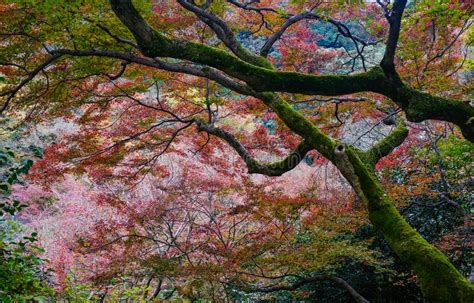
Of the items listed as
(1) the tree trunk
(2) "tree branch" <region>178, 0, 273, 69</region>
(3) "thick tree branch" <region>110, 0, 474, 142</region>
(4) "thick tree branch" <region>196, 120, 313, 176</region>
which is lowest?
(1) the tree trunk

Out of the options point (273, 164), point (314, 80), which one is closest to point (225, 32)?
point (314, 80)

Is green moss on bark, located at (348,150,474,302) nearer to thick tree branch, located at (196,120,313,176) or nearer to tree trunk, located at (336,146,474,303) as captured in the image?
tree trunk, located at (336,146,474,303)

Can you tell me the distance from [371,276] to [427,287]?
11.3 feet

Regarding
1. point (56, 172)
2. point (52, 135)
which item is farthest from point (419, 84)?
point (52, 135)

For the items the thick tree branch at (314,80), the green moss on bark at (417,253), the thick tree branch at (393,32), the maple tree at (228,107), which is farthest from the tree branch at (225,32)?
the green moss on bark at (417,253)

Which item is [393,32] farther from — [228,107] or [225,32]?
[228,107]

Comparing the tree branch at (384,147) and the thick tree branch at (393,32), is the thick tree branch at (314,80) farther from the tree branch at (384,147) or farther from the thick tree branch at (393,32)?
the tree branch at (384,147)

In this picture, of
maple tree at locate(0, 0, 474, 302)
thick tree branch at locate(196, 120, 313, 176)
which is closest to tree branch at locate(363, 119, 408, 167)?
maple tree at locate(0, 0, 474, 302)

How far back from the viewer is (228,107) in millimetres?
5816

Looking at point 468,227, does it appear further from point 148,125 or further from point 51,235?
point 51,235

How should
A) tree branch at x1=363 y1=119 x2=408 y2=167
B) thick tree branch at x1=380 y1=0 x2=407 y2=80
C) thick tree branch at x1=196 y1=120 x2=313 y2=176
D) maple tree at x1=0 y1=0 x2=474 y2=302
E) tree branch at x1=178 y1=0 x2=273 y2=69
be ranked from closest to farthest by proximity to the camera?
thick tree branch at x1=380 y1=0 x2=407 y2=80 < maple tree at x1=0 y1=0 x2=474 y2=302 < tree branch at x1=178 y1=0 x2=273 y2=69 < tree branch at x1=363 y1=119 x2=408 y2=167 < thick tree branch at x1=196 y1=120 x2=313 y2=176

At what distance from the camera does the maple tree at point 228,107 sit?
121 inches

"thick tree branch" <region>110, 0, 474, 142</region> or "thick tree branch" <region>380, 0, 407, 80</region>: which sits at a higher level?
"thick tree branch" <region>380, 0, 407, 80</region>

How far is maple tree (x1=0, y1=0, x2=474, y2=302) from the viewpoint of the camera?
10.1ft
